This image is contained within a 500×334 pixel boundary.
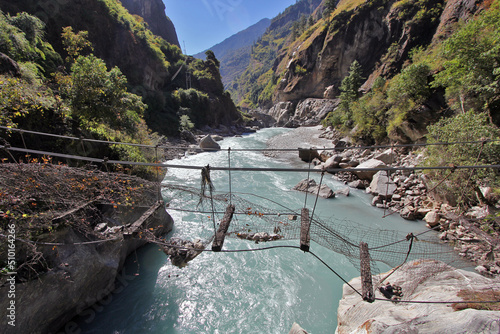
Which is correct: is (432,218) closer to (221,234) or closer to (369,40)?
(221,234)

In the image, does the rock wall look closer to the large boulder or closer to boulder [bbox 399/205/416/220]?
boulder [bbox 399/205/416/220]

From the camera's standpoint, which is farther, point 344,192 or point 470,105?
point 344,192

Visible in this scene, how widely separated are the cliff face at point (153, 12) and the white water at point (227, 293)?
75.1 m

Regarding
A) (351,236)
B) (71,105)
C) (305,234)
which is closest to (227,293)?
(305,234)

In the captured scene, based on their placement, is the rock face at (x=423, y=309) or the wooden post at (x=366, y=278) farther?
the wooden post at (x=366, y=278)

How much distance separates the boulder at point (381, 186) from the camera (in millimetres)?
10802

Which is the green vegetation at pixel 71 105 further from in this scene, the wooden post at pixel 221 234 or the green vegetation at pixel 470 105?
the green vegetation at pixel 470 105

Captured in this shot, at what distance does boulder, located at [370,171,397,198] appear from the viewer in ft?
35.4

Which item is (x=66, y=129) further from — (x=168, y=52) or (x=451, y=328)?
(x=168, y=52)

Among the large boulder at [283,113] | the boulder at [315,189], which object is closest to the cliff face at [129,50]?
the large boulder at [283,113]

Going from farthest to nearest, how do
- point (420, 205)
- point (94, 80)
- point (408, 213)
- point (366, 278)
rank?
point (420, 205)
point (408, 213)
point (94, 80)
point (366, 278)

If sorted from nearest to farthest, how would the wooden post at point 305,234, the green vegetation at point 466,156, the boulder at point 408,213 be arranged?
the wooden post at point 305,234, the green vegetation at point 466,156, the boulder at point 408,213

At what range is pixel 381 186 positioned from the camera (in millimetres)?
11164

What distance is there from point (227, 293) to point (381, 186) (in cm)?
980
